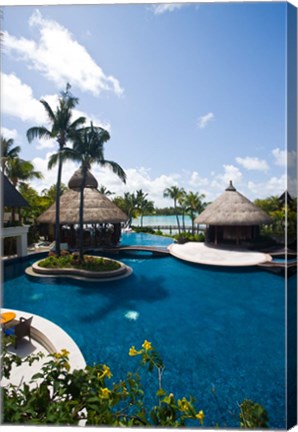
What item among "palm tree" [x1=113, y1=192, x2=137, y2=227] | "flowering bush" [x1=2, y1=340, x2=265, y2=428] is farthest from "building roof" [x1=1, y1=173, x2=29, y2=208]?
"flowering bush" [x1=2, y1=340, x2=265, y2=428]

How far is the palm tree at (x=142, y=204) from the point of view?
16.1 feet

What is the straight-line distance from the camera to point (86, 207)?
6.27 m

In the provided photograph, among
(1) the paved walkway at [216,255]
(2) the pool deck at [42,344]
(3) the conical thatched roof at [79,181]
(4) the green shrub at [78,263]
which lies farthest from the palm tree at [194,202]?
(2) the pool deck at [42,344]

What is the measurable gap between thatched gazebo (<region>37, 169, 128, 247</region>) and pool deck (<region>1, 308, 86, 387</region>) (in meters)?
2.11

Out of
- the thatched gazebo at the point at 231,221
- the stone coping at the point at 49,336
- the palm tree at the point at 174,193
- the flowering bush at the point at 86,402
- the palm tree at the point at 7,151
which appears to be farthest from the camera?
the thatched gazebo at the point at 231,221

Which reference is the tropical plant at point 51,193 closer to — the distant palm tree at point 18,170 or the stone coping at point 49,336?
the distant palm tree at point 18,170

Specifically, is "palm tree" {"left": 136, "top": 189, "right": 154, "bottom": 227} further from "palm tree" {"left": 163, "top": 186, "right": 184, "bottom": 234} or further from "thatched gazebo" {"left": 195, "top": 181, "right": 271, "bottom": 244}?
"thatched gazebo" {"left": 195, "top": 181, "right": 271, "bottom": 244}

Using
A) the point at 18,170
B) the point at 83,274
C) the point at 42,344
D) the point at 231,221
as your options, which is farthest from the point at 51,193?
the point at 231,221

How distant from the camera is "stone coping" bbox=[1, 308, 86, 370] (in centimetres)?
380

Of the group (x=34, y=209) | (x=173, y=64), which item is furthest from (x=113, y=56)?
(x=34, y=209)

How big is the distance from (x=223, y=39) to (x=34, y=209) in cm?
477

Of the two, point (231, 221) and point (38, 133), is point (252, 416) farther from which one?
point (231, 221)

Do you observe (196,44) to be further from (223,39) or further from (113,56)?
(113,56)

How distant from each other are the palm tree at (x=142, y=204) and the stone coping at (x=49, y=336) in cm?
298
